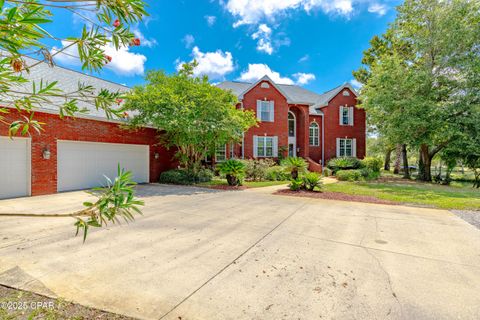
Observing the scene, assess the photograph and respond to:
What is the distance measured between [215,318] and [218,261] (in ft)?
4.38

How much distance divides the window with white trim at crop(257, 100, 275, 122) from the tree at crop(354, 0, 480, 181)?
739 centimetres

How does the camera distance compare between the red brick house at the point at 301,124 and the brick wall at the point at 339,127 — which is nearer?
the red brick house at the point at 301,124

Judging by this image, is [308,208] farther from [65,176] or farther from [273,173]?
[65,176]

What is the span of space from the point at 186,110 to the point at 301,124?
45.0 feet

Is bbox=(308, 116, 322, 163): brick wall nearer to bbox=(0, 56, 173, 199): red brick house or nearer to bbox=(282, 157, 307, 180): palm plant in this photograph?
bbox=(282, 157, 307, 180): palm plant

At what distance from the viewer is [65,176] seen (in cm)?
1036

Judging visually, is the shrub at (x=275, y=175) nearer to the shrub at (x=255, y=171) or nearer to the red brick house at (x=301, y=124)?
the shrub at (x=255, y=171)

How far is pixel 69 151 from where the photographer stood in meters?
10.5

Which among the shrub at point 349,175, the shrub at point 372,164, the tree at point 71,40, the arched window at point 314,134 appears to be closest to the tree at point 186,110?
the shrub at point 349,175

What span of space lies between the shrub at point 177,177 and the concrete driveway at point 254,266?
735 cm

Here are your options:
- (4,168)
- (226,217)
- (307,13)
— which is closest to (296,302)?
(226,217)

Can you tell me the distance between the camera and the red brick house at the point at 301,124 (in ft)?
64.8

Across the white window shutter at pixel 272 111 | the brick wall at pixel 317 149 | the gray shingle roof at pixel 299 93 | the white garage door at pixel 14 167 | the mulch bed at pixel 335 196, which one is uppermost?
the gray shingle roof at pixel 299 93

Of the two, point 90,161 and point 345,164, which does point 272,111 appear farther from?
point 90,161
